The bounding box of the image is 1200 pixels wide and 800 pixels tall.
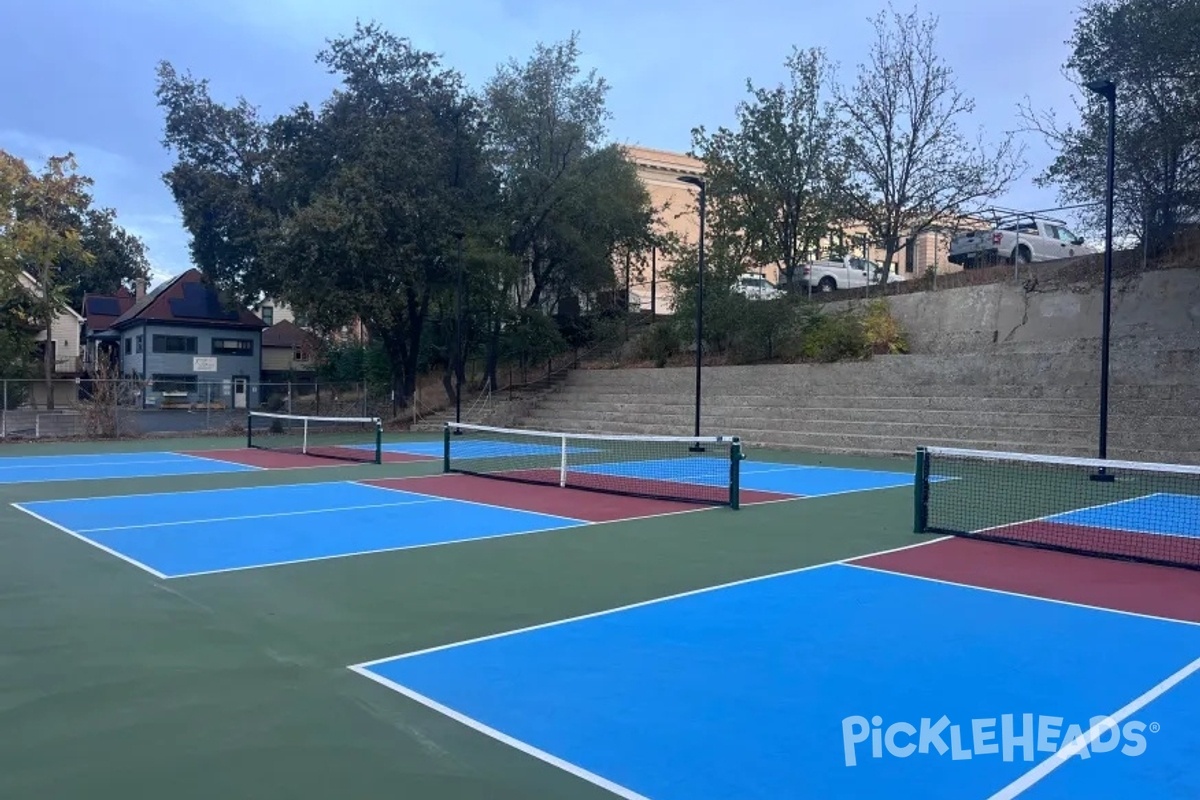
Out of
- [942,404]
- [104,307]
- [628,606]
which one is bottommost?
[628,606]

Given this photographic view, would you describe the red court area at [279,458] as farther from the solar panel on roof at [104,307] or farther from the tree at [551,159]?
the solar panel on roof at [104,307]

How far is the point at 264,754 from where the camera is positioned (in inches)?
175

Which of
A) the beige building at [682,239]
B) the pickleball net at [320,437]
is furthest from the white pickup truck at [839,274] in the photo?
the pickleball net at [320,437]

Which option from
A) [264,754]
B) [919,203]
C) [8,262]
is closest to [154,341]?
[8,262]

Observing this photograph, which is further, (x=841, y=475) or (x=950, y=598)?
(x=841, y=475)

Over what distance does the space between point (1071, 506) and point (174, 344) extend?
4822cm

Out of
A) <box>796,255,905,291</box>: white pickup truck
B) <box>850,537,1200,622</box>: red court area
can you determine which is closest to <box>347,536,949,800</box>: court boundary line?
<box>850,537,1200,622</box>: red court area

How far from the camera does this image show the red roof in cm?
5078

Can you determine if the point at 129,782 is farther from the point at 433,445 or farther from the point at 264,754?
the point at 433,445

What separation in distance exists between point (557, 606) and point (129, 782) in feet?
12.5

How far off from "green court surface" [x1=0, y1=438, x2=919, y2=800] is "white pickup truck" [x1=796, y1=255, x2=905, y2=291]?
2475 centimetres

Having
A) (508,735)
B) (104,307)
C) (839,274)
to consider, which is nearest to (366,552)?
(508,735)

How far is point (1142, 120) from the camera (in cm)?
2091

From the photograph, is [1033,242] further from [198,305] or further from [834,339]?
[198,305]
